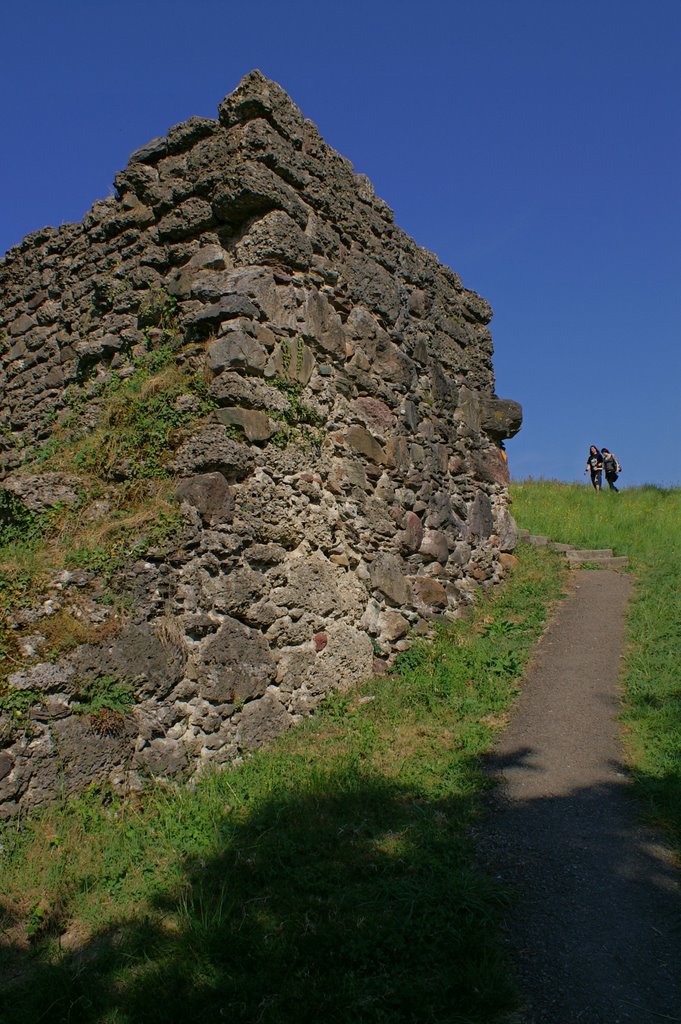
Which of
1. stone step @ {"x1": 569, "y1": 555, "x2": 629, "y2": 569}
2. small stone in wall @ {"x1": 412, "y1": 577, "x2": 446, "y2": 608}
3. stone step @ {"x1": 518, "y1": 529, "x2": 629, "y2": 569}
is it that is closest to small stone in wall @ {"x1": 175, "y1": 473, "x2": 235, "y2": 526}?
small stone in wall @ {"x1": 412, "y1": 577, "x2": 446, "y2": 608}

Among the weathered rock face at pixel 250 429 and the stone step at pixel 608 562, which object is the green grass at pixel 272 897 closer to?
the weathered rock face at pixel 250 429

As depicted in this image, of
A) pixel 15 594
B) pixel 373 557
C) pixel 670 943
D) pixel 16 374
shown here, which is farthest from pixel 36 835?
pixel 16 374

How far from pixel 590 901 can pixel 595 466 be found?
60.2 ft

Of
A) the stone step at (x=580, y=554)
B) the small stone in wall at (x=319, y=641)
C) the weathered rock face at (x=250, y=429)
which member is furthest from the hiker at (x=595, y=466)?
the small stone in wall at (x=319, y=641)

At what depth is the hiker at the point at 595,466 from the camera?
20.8 meters

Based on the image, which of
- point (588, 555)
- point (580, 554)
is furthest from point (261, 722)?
point (588, 555)

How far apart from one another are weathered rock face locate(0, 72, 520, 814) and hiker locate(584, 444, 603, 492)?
12.8m

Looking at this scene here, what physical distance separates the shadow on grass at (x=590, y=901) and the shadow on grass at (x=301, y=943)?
0.20m

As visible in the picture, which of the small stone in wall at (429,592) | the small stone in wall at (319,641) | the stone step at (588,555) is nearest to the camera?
the small stone in wall at (319,641)

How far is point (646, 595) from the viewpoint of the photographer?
31.5 ft

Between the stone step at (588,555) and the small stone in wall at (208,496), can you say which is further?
the stone step at (588,555)

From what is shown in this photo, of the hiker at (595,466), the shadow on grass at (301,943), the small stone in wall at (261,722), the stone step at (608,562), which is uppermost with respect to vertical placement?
the hiker at (595,466)

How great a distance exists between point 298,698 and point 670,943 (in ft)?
10.3

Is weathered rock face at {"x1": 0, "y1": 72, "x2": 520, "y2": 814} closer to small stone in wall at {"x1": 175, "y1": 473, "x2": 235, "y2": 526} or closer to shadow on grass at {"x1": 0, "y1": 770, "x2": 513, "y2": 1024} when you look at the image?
small stone in wall at {"x1": 175, "y1": 473, "x2": 235, "y2": 526}
